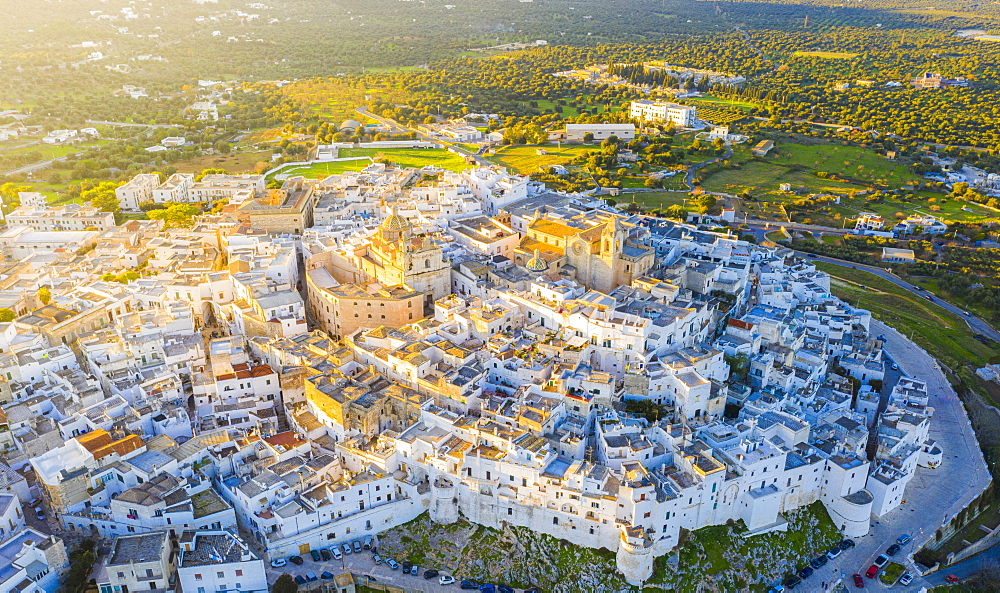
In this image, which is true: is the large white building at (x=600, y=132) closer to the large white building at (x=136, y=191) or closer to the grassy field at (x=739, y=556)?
the large white building at (x=136, y=191)

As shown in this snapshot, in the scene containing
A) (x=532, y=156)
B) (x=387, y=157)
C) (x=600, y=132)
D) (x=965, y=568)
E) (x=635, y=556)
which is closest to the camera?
(x=635, y=556)

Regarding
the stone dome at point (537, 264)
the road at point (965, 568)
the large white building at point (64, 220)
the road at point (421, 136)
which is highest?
the stone dome at point (537, 264)

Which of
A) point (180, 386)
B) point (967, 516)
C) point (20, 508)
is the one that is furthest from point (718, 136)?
point (20, 508)

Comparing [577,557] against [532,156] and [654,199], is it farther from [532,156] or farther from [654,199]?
[532,156]

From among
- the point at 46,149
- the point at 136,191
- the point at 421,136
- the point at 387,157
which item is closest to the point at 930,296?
the point at 387,157

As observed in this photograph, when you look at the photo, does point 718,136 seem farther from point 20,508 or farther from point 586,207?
point 20,508

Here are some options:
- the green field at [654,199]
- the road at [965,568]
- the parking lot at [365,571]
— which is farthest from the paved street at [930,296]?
the parking lot at [365,571]
